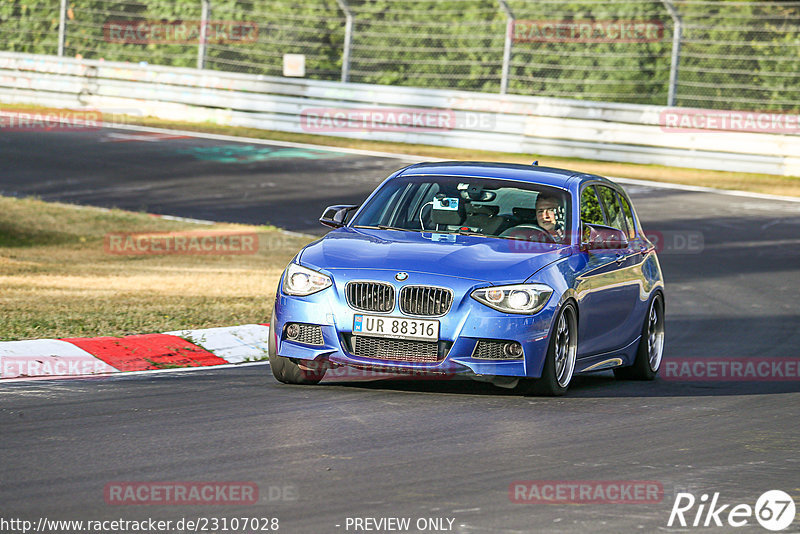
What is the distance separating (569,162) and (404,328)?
1893 centimetres

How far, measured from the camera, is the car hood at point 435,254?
883 centimetres

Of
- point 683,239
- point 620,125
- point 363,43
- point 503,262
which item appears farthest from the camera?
point 363,43

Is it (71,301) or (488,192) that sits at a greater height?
(488,192)

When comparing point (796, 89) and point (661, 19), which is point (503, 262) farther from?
point (661, 19)

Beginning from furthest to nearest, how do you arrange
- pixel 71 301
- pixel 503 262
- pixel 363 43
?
pixel 363 43 → pixel 71 301 → pixel 503 262

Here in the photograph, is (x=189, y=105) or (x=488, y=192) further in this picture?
(x=189, y=105)

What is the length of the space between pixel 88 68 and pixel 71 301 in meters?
20.3

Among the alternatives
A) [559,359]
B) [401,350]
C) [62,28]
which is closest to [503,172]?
[559,359]

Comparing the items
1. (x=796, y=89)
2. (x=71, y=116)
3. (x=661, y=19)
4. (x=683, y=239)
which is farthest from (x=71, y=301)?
(x=661, y=19)

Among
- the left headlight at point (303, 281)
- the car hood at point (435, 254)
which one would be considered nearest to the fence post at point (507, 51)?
the car hood at point (435, 254)

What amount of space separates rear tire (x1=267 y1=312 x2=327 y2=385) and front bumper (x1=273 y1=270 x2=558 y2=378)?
283mm

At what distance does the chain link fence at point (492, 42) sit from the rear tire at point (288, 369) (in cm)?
1895

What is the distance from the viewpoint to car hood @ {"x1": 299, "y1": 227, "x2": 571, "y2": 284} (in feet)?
29.0

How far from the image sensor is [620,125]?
27.2m
